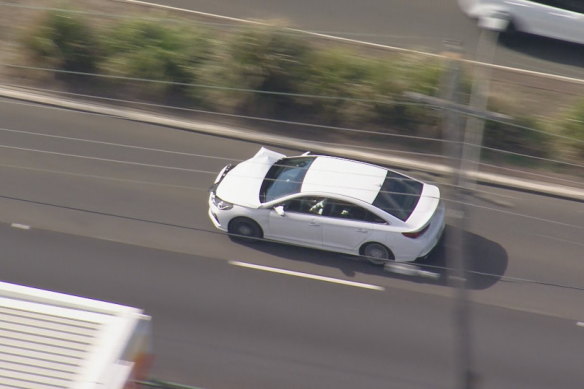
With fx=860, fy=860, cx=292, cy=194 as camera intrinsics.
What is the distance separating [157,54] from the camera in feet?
59.6

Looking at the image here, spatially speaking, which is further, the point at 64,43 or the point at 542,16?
the point at 542,16

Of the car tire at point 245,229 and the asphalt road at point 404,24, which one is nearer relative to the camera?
the car tire at point 245,229

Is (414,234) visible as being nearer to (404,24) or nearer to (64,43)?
(404,24)

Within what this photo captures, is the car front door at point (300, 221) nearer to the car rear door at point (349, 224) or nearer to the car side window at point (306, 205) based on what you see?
the car side window at point (306, 205)

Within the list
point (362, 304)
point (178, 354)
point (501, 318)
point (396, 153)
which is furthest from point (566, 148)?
point (178, 354)

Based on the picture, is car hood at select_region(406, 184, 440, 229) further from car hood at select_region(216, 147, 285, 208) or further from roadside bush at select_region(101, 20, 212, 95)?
roadside bush at select_region(101, 20, 212, 95)

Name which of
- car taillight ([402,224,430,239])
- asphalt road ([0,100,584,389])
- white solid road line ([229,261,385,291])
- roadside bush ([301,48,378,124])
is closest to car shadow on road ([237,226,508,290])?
asphalt road ([0,100,584,389])

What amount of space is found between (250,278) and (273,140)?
4320mm

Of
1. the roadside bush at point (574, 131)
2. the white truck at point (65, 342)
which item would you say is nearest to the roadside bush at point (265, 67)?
the roadside bush at point (574, 131)

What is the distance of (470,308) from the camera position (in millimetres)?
13188

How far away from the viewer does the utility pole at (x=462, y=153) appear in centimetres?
898

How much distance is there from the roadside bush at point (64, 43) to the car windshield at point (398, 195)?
788 centimetres

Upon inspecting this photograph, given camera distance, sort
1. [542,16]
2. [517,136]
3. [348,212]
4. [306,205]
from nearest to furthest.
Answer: [348,212] < [306,205] < [517,136] < [542,16]

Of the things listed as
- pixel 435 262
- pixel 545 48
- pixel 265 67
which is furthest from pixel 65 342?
pixel 545 48
